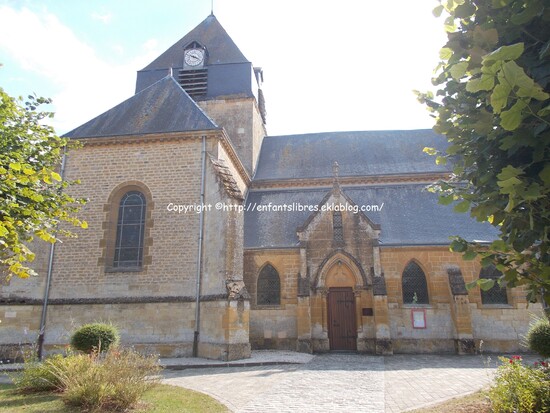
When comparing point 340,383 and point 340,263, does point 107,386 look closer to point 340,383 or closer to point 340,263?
point 340,383

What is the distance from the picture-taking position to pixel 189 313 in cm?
1397

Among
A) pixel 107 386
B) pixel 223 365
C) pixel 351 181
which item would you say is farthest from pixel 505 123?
pixel 351 181

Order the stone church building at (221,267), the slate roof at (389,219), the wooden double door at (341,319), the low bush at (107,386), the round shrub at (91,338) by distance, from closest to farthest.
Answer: the low bush at (107,386) → the round shrub at (91,338) → the stone church building at (221,267) → the wooden double door at (341,319) → the slate roof at (389,219)

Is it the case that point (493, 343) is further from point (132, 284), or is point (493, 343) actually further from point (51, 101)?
point (51, 101)

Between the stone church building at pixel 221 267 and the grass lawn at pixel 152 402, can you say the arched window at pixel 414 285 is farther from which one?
the grass lawn at pixel 152 402

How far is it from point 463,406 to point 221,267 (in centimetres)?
868

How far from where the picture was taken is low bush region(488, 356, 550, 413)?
5734 millimetres

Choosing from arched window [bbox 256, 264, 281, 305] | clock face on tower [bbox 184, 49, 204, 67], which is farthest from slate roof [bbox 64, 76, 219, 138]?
clock face on tower [bbox 184, 49, 204, 67]

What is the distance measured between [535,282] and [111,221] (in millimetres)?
14630

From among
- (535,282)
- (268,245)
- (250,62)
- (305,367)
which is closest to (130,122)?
(268,245)

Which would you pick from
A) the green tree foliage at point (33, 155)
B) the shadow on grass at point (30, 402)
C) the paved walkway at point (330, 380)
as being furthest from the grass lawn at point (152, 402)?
the green tree foliage at point (33, 155)

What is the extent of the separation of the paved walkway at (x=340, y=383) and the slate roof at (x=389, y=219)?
17.2ft

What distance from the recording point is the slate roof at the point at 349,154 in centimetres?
2194

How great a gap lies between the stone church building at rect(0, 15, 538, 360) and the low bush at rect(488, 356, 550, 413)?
825 centimetres
